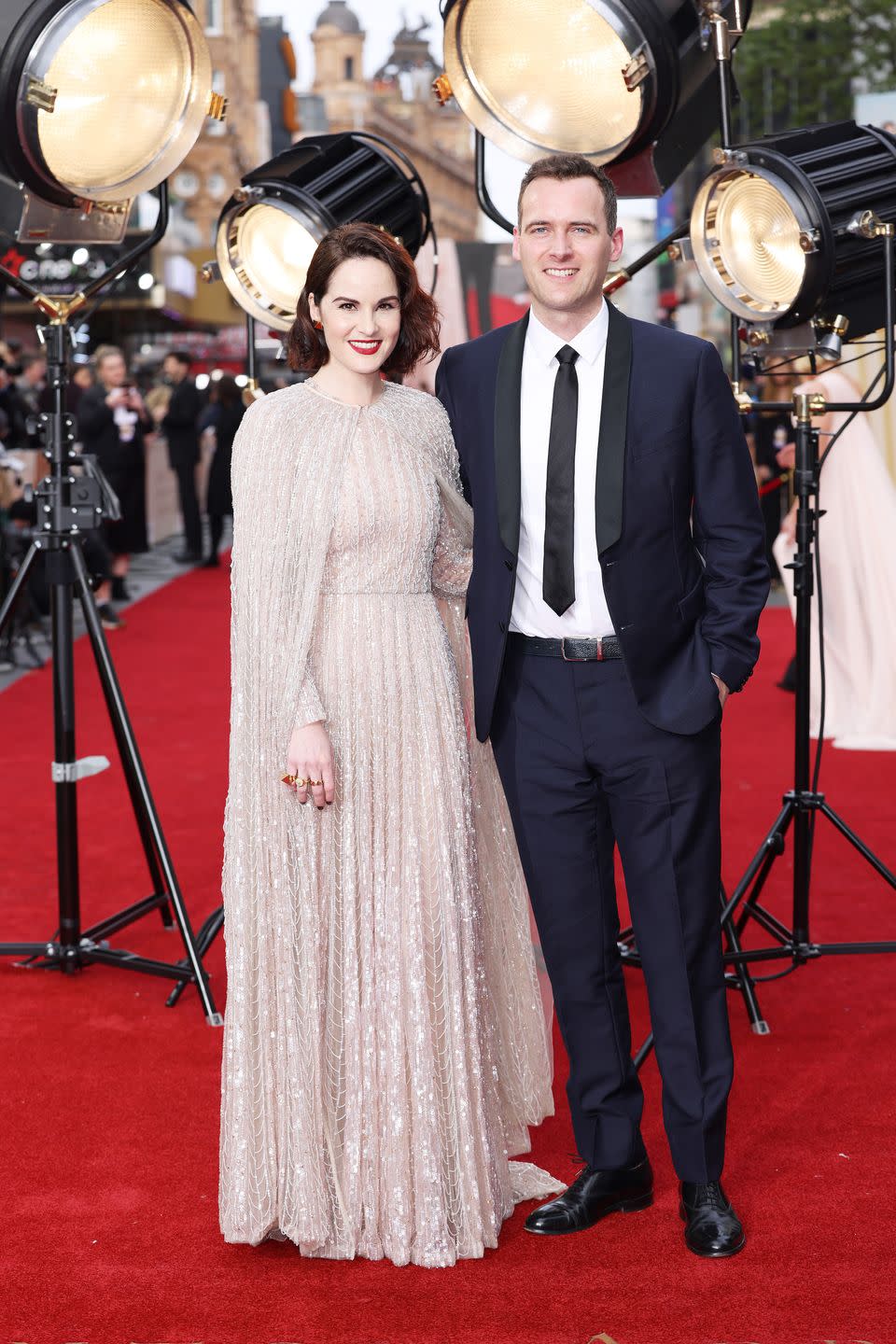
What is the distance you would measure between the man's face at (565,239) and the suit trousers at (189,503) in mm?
12152

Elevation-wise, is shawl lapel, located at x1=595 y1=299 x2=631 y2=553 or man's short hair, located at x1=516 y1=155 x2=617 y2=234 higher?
man's short hair, located at x1=516 y1=155 x2=617 y2=234

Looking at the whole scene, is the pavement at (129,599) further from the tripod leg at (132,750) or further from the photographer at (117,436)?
the tripod leg at (132,750)

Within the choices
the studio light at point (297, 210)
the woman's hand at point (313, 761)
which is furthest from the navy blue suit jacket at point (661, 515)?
the studio light at point (297, 210)

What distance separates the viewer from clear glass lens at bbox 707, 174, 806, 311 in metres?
3.77

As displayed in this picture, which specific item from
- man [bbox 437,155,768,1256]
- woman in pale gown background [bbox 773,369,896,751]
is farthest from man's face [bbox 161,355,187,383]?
man [bbox 437,155,768,1256]

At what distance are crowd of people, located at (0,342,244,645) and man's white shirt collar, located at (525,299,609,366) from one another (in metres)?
4.48

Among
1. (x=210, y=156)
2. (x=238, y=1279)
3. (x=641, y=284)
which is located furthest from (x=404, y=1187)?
(x=210, y=156)

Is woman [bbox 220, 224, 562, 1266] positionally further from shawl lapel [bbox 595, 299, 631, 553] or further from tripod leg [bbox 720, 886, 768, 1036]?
tripod leg [bbox 720, 886, 768, 1036]

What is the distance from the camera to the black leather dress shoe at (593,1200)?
3.03m

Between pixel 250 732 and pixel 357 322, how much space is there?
774 millimetres

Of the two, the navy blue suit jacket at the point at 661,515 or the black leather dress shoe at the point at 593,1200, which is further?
the black leather dress shoe at the point at 593,1200

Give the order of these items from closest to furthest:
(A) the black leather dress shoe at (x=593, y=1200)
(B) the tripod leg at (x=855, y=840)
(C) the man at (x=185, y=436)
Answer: (A) the black leather dress shoe at (x=593, y=1200) → (B) the tripod leg at (x=855, y=840) → (C) the man at (x=185, y=436)

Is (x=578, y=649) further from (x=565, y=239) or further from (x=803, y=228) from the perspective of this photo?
(x=803, y=228)

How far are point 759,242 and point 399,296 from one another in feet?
4.26
